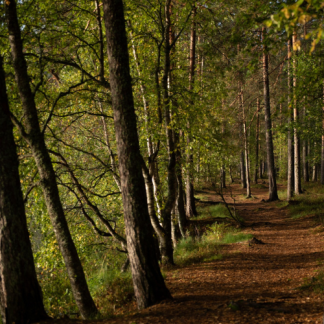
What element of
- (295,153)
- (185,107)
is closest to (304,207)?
(295,153)

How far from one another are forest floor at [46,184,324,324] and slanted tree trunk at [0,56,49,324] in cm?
77

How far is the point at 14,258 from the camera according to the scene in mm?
4570

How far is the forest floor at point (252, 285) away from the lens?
14.4ft

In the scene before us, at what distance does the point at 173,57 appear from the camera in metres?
9.44

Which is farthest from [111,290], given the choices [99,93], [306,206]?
[306,206]

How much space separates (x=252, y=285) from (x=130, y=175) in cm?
351

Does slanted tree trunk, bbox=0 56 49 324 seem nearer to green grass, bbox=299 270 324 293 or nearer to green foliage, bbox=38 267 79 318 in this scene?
green foliage, bbox=38 267 79 318

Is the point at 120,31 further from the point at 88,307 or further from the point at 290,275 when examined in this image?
the point at 290,275

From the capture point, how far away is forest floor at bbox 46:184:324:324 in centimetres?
439

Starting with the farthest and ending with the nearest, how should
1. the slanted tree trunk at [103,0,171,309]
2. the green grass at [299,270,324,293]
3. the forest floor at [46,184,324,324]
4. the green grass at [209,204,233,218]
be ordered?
the green grass at [209,204,233,218] < the green grass at [299,270,324,293] < the slanted tree trunk at [103,0,171,309] < the forest floor at [46,184,324,324]

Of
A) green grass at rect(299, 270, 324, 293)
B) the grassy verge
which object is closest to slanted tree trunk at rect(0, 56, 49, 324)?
green grass at rect(299, 270, 324, 293)

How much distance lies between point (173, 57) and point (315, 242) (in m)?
7.46

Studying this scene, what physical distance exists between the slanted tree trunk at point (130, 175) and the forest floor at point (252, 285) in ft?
1.61

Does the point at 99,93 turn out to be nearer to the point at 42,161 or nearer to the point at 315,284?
the point at 42,161
